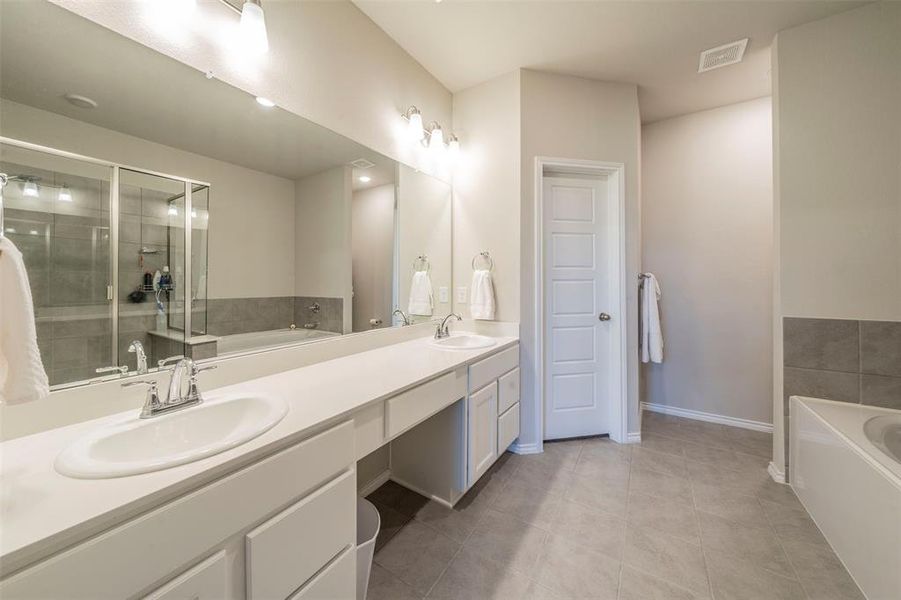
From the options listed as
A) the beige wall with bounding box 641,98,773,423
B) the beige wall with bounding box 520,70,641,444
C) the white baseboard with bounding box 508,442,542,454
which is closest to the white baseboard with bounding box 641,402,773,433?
the beige wall with bounding box 641,98,773,423

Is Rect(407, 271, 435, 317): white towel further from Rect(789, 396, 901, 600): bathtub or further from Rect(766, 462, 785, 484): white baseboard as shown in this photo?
Rect(766, 462, 785, 484): white baseboard

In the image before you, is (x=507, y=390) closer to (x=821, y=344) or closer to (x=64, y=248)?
(x=821, y=344)

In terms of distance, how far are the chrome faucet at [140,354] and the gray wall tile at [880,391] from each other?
323cm

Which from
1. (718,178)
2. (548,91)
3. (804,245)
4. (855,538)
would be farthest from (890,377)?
(548,91)

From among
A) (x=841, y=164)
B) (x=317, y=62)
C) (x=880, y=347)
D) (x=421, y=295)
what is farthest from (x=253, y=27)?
(x=880, y=347)

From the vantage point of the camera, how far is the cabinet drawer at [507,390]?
194cm

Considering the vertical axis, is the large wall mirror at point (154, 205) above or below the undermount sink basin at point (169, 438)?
above

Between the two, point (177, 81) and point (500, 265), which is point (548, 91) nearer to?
point (500, 265)

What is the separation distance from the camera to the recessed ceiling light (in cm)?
91

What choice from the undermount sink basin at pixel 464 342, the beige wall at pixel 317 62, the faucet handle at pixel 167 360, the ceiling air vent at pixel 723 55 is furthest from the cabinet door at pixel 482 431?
the ceiling air vent at pixel 723 55

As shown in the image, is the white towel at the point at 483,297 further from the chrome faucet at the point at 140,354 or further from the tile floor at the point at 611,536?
the chrome faucet at the point at 140,354

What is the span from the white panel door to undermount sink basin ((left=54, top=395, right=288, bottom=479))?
6.14 ft

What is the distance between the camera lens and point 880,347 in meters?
1.70

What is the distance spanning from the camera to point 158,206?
3.51 ft
